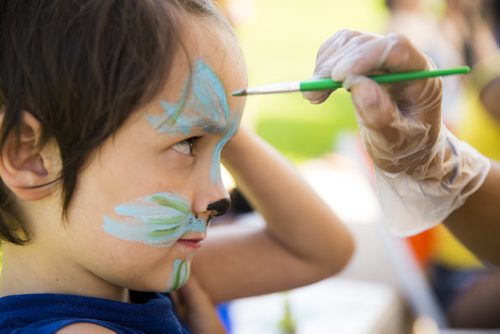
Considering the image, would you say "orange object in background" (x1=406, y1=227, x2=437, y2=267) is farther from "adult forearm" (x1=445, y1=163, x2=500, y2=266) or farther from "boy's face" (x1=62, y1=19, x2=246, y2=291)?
"boy's face" (x1=62, y1=19, x2=246, y2=291)

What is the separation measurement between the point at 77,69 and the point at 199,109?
184 mm

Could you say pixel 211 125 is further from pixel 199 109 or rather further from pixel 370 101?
pixel 370 101

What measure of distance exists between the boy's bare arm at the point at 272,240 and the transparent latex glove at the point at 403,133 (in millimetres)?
162

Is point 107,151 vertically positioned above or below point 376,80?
below

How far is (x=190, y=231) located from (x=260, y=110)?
602 centimetres

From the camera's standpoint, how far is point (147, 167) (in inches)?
38.5

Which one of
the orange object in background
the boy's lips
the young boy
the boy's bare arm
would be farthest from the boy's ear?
the orange object in background

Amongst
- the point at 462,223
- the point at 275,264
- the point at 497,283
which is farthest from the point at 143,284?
the point at 497,283

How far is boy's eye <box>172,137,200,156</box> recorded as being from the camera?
39.7 inches

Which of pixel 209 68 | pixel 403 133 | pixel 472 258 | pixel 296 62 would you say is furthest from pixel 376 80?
pixel 296 62

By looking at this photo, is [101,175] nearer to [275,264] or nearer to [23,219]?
[23,219]

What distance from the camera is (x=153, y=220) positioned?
101cm

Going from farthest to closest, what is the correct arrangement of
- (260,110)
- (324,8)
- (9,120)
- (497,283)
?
1. (324,8)
2. (260,110)
3. (497,283)
4. (9,120)

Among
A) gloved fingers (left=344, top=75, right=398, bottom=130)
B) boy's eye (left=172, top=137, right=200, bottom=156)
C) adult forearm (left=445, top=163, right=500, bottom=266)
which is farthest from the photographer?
adult forearm (left=445, top=163, right=500, bottom=266)
